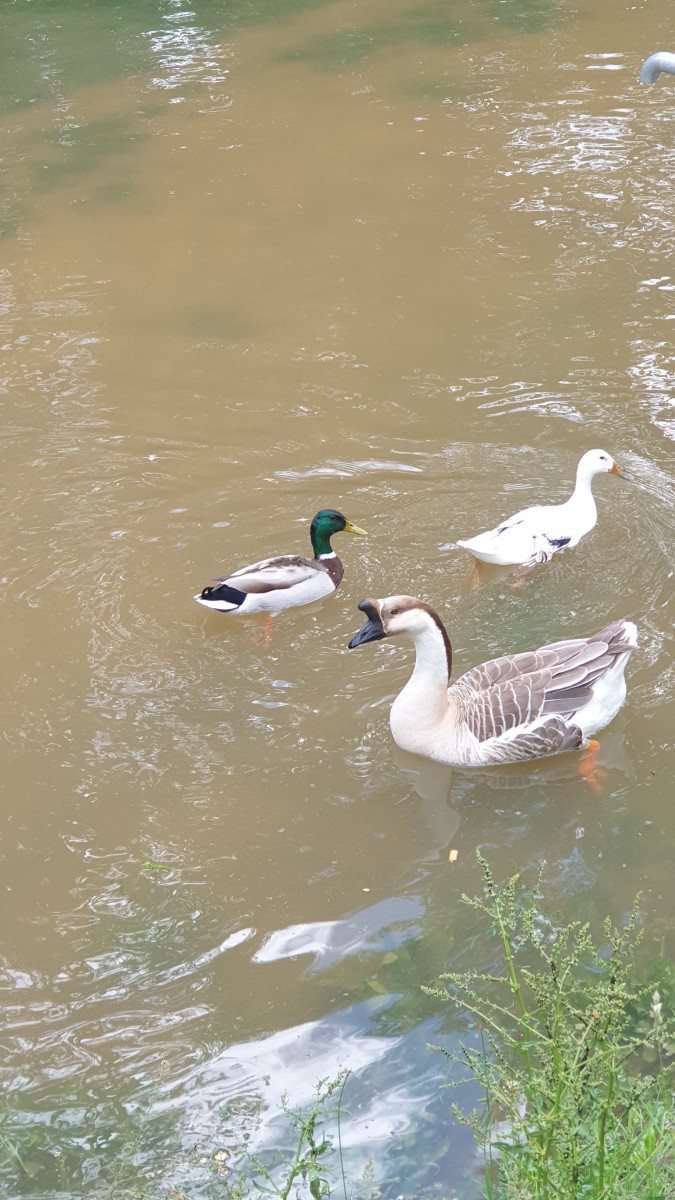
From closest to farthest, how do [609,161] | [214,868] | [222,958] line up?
[222,958] < [214,868] < [609,161]

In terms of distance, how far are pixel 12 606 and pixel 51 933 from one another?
2.48 metres

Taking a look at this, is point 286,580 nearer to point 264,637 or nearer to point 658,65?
point 264,637

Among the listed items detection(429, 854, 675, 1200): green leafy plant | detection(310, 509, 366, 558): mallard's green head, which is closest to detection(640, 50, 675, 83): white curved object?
detection(429, 854, 675, 1200): green leafy plant

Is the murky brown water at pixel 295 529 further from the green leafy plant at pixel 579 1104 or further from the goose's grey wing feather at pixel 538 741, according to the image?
the green leafy plant at pixel 579 1104

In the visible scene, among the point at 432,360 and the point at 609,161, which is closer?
the point at 432,360

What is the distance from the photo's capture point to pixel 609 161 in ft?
37.9

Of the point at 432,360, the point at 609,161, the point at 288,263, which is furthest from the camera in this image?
the point at 609,161

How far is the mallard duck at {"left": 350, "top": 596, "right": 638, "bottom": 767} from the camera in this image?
588 centimetres

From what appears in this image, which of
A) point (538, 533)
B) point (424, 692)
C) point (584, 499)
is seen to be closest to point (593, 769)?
point (424, 692)

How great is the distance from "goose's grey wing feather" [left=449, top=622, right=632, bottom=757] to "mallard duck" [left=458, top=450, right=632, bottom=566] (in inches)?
37.6

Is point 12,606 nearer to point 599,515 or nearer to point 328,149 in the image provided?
point 599,515

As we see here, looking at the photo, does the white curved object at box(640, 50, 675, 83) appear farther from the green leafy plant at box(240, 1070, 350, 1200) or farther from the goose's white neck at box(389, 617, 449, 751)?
the green leafy plant at box(240, 1070, 350, 1200)

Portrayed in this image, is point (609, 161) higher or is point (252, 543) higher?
point (609, 161)

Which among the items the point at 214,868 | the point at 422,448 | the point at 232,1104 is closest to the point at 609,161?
the point at 422,448
